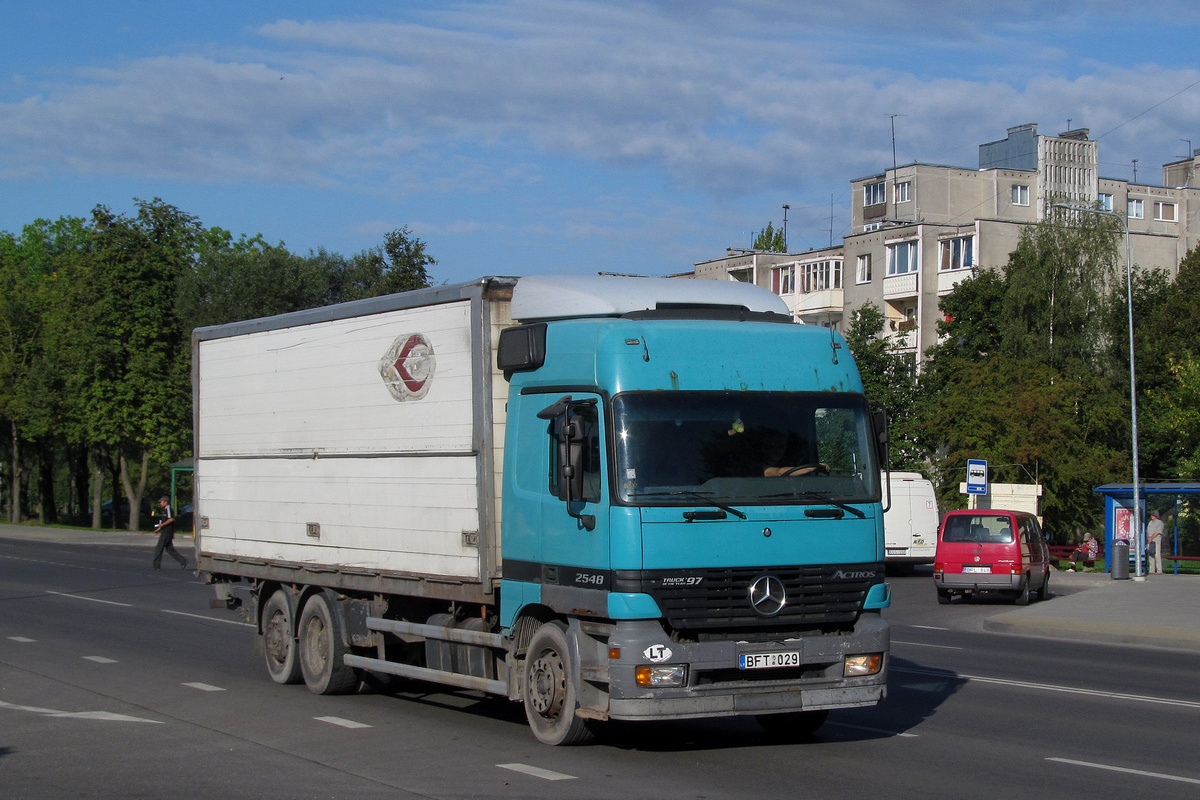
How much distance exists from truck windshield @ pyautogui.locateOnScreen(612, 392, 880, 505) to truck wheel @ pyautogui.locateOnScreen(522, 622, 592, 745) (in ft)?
3.99

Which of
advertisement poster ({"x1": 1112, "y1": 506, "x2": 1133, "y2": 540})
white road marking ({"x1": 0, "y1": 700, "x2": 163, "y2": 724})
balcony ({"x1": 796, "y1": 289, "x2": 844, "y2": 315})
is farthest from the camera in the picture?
balcony ({"x1": 796, "y1": 289, "x2": 844, "y2": 315})

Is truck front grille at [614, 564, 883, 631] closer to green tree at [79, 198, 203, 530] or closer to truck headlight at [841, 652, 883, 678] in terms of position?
truck headlight at [841, 652, 883, 678]

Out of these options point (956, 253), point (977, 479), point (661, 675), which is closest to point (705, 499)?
point (661, 675)

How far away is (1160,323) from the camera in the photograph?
61.4m

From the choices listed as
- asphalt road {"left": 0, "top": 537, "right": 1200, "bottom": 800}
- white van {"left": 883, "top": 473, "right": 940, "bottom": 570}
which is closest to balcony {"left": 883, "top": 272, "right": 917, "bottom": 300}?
white van {"left": 883, "top": 473, "right": 940, "bottom": 570}

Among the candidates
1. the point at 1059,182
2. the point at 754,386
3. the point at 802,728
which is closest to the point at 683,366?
the point at 754,386

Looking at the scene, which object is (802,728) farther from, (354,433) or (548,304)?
(354,433)

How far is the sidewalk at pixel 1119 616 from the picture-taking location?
1906 centimetres

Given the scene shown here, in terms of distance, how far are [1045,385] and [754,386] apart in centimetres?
4364

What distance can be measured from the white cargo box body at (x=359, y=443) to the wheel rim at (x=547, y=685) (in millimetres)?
873

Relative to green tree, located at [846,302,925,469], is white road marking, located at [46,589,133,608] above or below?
below

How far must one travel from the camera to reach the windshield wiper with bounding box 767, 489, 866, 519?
886 centimetres

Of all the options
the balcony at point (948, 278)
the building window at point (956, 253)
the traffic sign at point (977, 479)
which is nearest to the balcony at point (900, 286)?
the balcony at point (948, 278)

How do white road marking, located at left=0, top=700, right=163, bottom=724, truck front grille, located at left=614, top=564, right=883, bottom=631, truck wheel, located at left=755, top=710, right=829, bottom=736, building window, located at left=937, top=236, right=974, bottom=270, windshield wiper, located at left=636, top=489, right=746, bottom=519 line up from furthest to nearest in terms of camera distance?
building window, located at left=937, top=236, right=974, bottom=270 < white road marking, located at left=0, top=700, right=163, bottom=724 < truck wheel, located at left=755, top=710, right=829, bottom=736 < windshield wiper, located at left=636, top=489, right=746, bottom=519 < truck front grille, located at left=614, top=564, right=883, bottom=631
